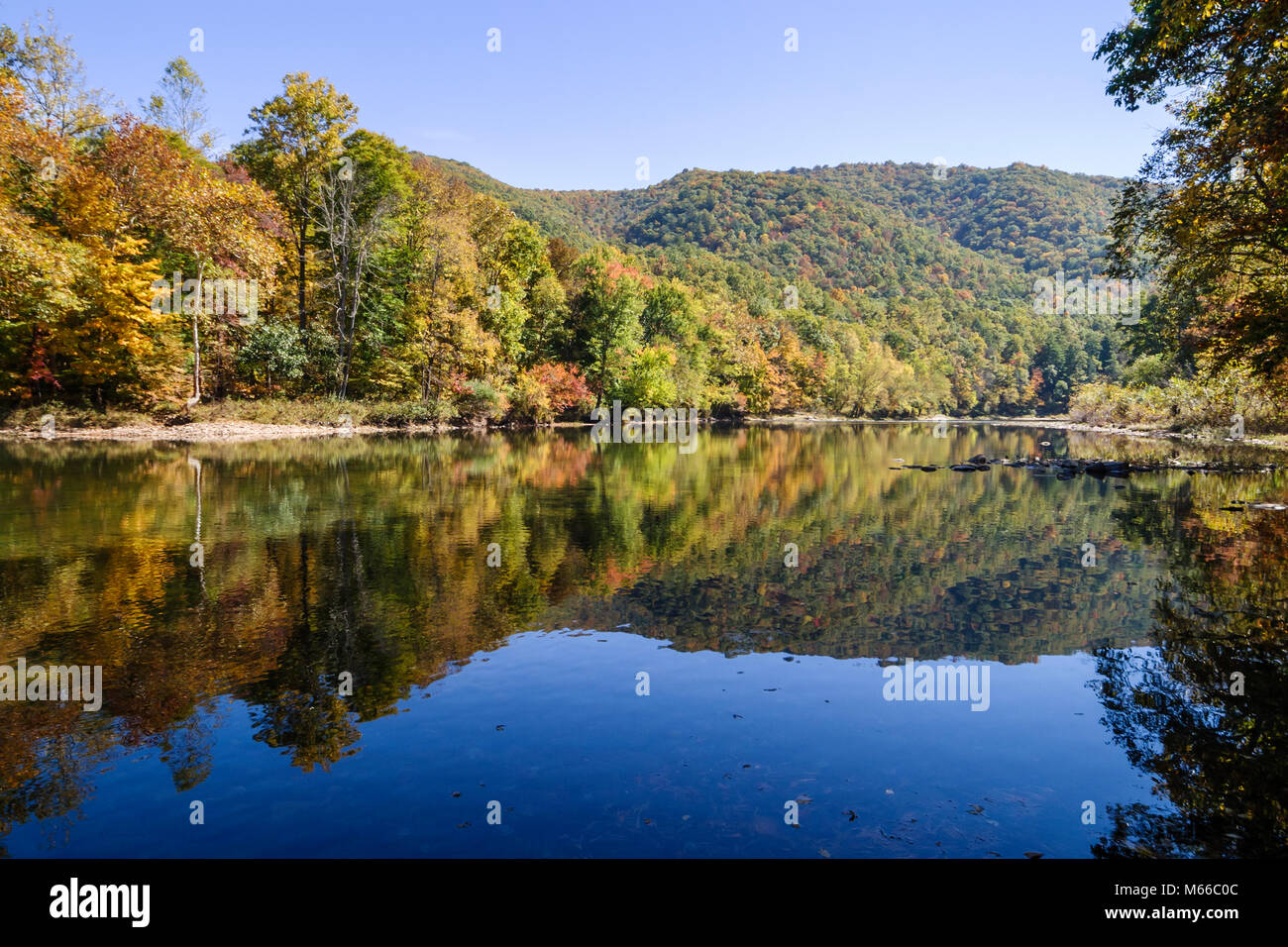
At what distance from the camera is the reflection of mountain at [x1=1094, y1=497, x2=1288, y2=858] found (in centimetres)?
504

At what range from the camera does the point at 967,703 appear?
757 centimetres

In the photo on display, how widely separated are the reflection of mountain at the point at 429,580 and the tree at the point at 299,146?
86.9ft

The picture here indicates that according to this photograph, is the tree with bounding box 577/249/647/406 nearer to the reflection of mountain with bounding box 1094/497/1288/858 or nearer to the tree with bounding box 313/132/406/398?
the tree with bounding box 313/132/406/398

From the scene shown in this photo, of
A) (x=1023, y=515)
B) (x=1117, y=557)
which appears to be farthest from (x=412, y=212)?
(x=1117, y=557)

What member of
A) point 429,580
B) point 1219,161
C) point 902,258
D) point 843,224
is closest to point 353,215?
point 429,580

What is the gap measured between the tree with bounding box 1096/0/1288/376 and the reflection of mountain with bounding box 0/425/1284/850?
17.9 ft

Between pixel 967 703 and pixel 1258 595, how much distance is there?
702 cm

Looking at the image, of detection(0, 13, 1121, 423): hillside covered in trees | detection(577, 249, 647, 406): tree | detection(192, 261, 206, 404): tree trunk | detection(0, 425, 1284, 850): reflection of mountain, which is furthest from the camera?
detection(577, 249, 647, 406): tree

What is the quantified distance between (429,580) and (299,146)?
1702 inches

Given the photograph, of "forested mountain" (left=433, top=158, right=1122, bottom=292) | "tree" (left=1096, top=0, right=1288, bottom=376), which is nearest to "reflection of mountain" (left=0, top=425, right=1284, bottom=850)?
"tree" (left=1096, top=0, right=1288, bottom=376)

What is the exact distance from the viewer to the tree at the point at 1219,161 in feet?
42.8

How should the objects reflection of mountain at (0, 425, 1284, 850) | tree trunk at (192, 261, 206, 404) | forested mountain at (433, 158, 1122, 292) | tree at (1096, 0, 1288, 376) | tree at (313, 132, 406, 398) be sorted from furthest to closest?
1. forested mountain at (433, 158, 1122, 292)
2. tree at (313, 132, 406, 398)
3. tree trunk at (192, 261, 206, 404)
4. tree at (1096, 0, 1288, 376)
5. reflection of mountain at (0, 425, 1284, 850)

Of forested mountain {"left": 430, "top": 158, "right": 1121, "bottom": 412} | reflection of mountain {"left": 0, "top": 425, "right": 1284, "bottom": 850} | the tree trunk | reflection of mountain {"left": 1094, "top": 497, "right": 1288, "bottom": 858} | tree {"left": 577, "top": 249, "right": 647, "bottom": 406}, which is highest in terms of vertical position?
forested mountain {"left": 430, "top": 158, "right": 1121, "bottom": 412}

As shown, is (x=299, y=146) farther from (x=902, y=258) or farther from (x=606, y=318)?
(x=902, y=258)
